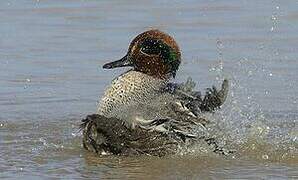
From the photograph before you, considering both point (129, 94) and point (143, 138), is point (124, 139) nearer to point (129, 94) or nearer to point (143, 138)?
point (143, 138)

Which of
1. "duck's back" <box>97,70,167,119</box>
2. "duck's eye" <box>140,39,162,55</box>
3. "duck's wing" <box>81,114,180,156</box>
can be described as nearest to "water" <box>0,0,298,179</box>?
"duck's wing" <box>81,114,180,156</box>

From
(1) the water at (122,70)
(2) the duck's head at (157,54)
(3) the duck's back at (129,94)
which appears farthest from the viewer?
(2) the duck's head at (157,54)

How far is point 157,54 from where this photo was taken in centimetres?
764

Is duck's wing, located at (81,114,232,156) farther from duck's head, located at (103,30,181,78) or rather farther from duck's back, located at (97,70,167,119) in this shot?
duck's head, located at (103,30,181,78)

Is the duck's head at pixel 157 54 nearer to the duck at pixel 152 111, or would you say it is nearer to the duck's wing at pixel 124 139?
the duck at pixel 152 111

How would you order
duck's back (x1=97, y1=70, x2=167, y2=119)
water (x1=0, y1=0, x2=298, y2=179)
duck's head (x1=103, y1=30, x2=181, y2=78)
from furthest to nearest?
duck's head (x1=103, y1=30, x2=181, y2=78), duck's back (x1=97, y1=70, x2=167, y2=119), water (x1=0, y1=0, x2=298, y2=179)

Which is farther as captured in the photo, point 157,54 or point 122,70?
point 122,70

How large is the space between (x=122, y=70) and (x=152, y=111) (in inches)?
110

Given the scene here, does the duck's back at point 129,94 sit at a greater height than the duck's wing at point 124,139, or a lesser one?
greater

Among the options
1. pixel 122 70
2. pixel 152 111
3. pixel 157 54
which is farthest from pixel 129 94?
pixel 122 70

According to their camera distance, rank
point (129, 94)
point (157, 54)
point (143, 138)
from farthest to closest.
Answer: point (157, 54), point (129, 94), point (143, 138)

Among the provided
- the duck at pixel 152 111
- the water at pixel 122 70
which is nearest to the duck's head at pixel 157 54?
the duck at pixel 152 111

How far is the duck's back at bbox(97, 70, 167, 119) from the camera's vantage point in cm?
730

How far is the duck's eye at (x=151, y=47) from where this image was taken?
7.62 metres
